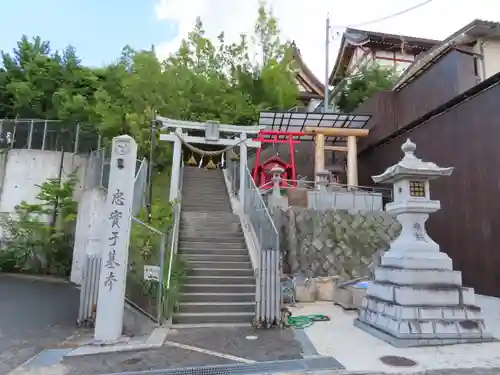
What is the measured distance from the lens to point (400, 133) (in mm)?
13203

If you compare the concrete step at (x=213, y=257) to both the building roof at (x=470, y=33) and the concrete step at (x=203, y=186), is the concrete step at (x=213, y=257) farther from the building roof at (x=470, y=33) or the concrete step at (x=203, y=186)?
the building roof at (x=470, y=33)

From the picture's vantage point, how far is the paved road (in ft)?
16.7

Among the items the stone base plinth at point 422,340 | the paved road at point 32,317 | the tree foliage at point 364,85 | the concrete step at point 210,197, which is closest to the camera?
the paved road at point 32,317

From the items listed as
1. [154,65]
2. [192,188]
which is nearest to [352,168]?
[192,188]

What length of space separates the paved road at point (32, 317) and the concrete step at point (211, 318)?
1.83 m

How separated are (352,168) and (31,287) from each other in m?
12.4

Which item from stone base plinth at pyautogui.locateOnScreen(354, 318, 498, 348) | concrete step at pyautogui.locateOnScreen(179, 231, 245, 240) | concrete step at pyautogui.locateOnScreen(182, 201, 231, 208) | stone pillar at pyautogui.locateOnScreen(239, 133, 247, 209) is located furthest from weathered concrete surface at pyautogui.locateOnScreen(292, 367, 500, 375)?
concrete step at pyautogui.locateOnScreen(182, 201, 231, 208)

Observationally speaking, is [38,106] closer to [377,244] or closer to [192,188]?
[192,188]

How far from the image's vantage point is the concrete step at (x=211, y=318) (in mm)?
6496

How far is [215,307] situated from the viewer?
683 cm

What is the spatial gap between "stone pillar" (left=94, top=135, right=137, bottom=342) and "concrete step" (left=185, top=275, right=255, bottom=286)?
1922 mm

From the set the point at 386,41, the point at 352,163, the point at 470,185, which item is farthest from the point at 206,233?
the point at 386,41

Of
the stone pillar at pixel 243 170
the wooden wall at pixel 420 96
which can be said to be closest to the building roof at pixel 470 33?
the wooden wall at pixel 420 96

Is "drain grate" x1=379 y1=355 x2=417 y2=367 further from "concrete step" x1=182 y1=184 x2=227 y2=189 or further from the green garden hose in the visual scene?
"concrete step" x1=182 y1=184 x2=227 y2=189
